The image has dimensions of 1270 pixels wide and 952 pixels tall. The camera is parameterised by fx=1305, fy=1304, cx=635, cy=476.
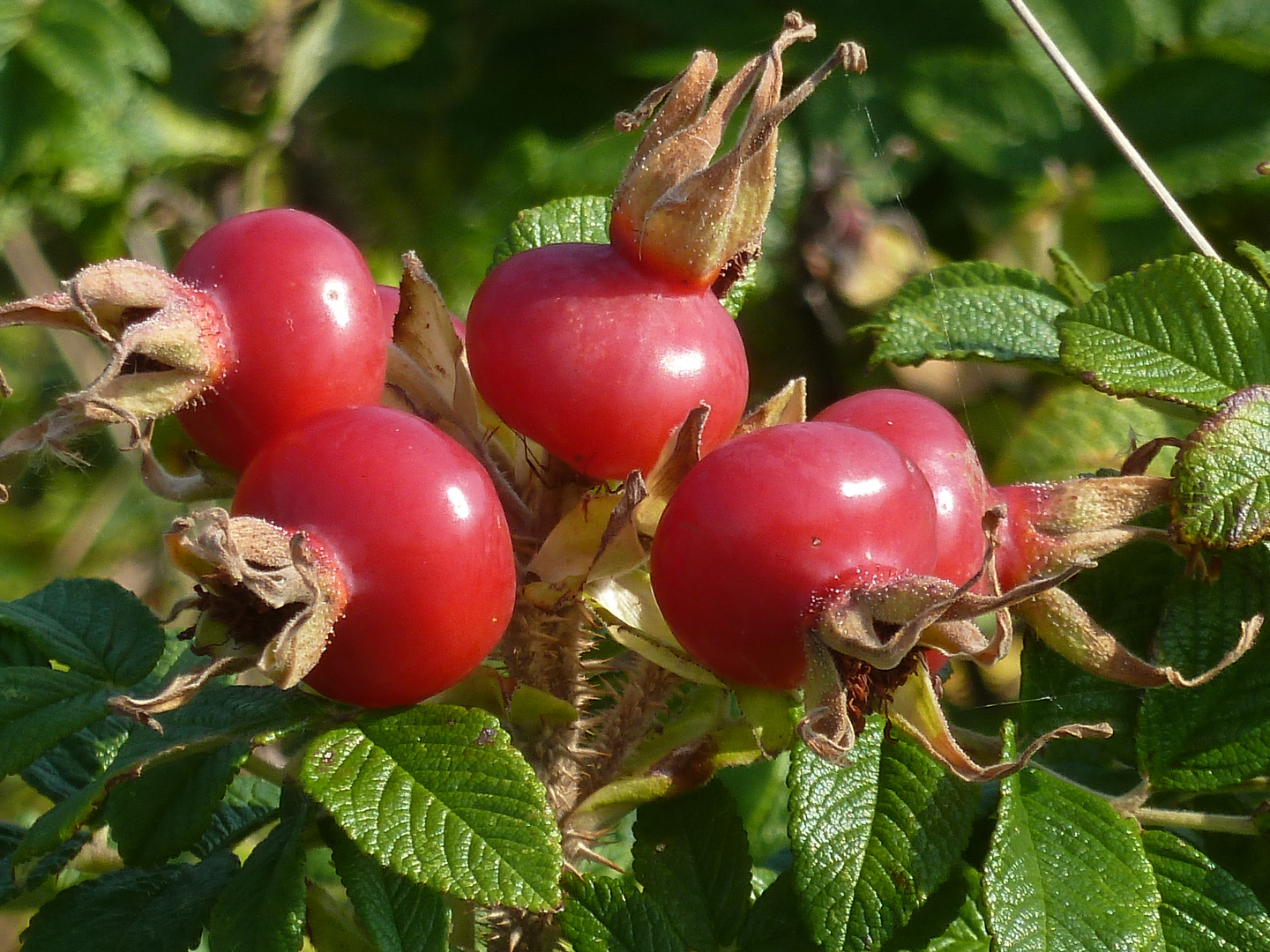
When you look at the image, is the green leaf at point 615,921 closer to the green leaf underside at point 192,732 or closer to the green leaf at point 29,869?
the green leaf underside at point 192,732

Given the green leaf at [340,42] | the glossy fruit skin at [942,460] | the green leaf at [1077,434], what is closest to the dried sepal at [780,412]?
the glossy fruit skin at [942,460]

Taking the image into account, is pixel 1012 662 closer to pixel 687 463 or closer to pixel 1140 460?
pixel 1140 460

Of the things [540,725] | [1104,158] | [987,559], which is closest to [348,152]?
[1104,158]

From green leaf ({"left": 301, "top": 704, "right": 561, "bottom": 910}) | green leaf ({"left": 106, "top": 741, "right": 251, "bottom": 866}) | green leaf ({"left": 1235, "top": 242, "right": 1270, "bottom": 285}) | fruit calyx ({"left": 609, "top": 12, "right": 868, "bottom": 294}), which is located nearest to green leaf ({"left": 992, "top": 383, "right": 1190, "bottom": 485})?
green leaf ({"left": 1235, "top": 242, "right": 1270, "bottom": 285})

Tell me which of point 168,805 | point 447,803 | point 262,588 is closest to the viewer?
point 262,588

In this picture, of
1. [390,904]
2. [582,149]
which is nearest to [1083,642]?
[390,904]

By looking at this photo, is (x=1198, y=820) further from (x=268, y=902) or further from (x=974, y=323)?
(x=268, y=902)
